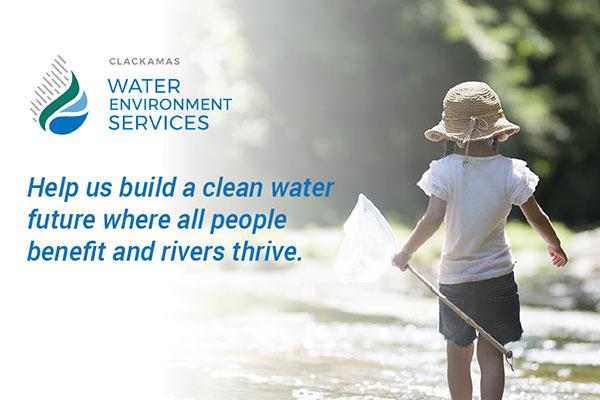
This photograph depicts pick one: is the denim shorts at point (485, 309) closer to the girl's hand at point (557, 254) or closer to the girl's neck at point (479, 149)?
the girl's hand at point (557, 254)

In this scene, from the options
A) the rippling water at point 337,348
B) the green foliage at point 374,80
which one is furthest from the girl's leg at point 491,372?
the green foliage at point 374,80

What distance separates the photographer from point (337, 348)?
6.30 meters

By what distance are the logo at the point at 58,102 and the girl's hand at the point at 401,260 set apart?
5.10 meters

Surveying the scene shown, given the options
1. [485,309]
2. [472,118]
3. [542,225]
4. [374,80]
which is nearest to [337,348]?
[485,309]

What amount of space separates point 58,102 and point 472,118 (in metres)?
5.29

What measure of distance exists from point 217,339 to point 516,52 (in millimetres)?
16287

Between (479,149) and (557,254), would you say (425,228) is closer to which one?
(479,149)

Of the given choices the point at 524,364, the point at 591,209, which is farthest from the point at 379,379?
the point at 591,209

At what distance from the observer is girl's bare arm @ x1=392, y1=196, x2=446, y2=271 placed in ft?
12.9

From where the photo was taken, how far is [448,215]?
3.99 m

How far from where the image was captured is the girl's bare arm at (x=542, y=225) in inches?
157

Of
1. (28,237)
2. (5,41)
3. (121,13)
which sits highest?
(121,13)

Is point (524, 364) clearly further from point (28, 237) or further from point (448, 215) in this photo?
point (28, 237)

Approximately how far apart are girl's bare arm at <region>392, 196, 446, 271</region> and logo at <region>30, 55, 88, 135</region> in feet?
16.8
